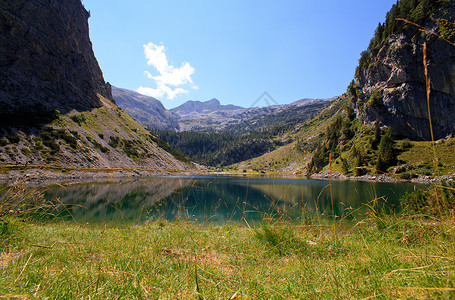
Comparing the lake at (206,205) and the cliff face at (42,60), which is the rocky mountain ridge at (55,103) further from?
the lake at (206,205)

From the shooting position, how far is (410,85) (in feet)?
265

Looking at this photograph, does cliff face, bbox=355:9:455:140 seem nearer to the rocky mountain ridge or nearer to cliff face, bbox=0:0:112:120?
the rocky mountain ridge

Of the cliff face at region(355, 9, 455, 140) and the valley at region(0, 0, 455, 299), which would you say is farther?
the cliff face at region(355, 9, 455, 140)

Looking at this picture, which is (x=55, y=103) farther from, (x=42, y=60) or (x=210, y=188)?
(x=210, y=188)

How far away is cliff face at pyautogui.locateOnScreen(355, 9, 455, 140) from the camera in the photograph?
70.6 metres

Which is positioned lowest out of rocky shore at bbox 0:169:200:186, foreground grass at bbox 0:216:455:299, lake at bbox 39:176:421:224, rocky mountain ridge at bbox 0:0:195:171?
rocky shore at bbox 0:169:200:186

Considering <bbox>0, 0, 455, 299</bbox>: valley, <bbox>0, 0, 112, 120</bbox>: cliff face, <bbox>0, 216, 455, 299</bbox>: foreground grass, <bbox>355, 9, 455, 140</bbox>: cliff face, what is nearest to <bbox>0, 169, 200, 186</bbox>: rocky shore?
<bbox>0, 0, 455, 299</bbox>: valley

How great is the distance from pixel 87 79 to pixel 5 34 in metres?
34.0

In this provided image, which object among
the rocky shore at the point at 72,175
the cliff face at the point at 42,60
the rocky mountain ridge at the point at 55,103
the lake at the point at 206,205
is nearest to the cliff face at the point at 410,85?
the lake at the point at 206,205

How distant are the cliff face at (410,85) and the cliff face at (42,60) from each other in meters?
135

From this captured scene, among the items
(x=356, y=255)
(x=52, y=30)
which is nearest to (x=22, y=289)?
(x=356, y=255)

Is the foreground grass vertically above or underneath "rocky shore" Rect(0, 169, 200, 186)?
above

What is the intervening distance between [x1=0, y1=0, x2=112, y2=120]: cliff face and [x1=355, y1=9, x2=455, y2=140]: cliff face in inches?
5322

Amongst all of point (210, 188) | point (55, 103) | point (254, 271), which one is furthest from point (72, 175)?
point (254, 271)
